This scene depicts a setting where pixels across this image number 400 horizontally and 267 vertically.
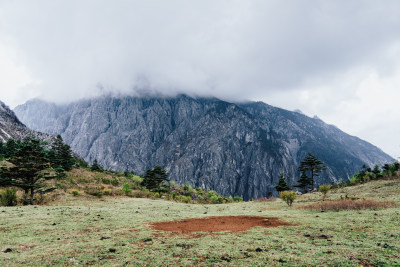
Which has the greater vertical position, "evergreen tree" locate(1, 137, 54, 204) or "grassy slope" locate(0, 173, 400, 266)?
"evergreen tree" locate(1, 137, 54, 204)

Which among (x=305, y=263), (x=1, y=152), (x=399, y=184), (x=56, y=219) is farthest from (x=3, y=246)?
(x=1, y=152)

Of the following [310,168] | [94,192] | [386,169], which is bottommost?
[94,192]

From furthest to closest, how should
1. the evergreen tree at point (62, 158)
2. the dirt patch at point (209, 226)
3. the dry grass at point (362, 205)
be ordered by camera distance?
the evergreen tree at point (62, 158), the dry grass at point (362, 205), the dirt patch at point (209, 226)

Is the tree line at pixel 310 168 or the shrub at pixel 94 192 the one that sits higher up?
the tree line at pixel 310 168

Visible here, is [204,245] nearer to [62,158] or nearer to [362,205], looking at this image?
[362,205]

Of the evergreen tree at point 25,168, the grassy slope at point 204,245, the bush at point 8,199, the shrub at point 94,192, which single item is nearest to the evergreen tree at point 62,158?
the shrub at point 94,192

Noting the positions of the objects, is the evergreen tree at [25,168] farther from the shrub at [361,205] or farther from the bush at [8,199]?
the shrub at [361,205]

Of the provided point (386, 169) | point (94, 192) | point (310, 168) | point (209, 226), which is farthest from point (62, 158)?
point (386, 169)

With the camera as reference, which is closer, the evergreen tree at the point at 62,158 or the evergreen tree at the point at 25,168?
the evergreen tree at the point at 25,168

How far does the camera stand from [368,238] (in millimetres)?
10961

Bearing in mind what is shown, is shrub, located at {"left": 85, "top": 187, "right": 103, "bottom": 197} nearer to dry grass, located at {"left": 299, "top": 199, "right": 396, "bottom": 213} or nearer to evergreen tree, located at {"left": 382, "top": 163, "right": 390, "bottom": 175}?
dry grass, located at {"left": 299, "top": 199, "right": 396, "bottom": 213}

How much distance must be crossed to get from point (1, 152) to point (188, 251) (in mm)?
81136

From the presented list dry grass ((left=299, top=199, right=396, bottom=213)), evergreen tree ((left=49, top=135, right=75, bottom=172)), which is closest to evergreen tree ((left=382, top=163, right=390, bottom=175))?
dry grass ((left=299, top=199, right=396, bottom=213))

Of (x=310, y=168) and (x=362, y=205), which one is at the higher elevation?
(x=310, y=168)
